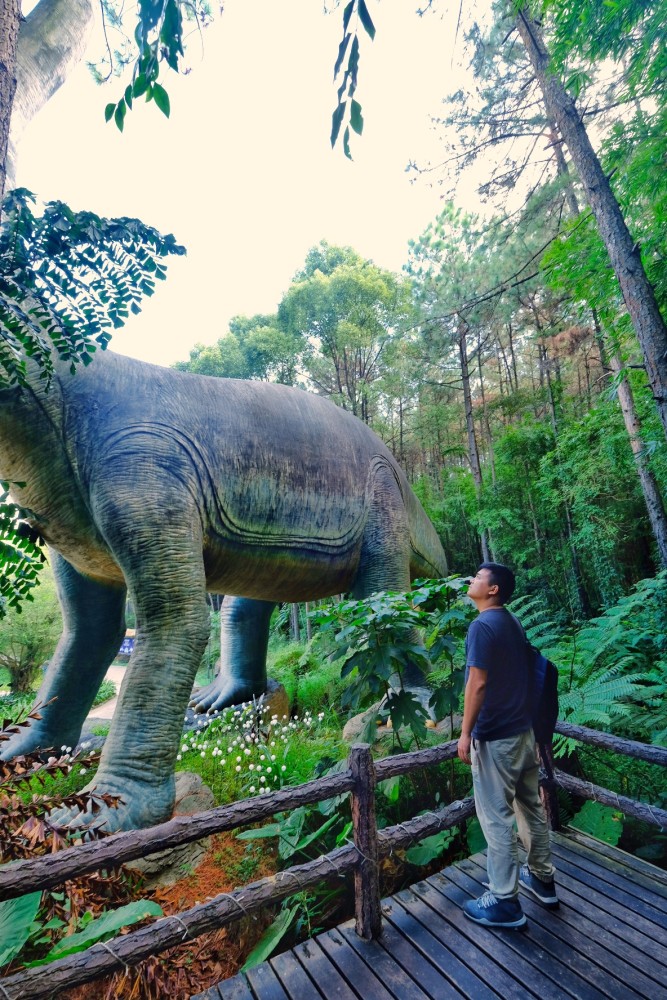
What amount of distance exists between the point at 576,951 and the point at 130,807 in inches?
71.5

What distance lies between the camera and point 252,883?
5.20 feet

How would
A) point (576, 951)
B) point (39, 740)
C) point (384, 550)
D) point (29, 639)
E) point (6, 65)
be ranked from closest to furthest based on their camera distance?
point (576, 951) < point (6, 65) < point (39, 740) < point (384, 550) < point (29, 639)

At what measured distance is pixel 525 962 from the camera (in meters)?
1.62

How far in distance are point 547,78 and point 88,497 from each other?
4.93 meters

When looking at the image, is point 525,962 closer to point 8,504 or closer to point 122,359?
point 8,504

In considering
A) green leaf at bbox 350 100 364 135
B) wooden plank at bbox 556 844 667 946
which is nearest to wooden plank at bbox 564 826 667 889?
wooden plank at bbox 556 844 667 946

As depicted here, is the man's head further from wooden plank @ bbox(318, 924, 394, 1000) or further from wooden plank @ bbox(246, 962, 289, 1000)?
wooden plank @ bbox(246, 962, 289, 1000)

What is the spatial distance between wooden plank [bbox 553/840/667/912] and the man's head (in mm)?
1269

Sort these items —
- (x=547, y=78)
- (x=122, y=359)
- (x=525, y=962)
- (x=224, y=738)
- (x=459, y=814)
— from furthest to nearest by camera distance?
(x=547, y=78), (x=224, y=738), (x=122, y=359), (x=459, y=814), (x=525, y=962)

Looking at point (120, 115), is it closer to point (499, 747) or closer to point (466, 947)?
point (499, 747)

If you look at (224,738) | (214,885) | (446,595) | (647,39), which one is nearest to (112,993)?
(214,885)

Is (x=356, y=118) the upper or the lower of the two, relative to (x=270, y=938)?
upper

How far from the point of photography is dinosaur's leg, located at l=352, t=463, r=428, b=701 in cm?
375

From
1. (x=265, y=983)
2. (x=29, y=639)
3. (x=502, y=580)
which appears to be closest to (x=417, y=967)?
(x=265, y=983)
